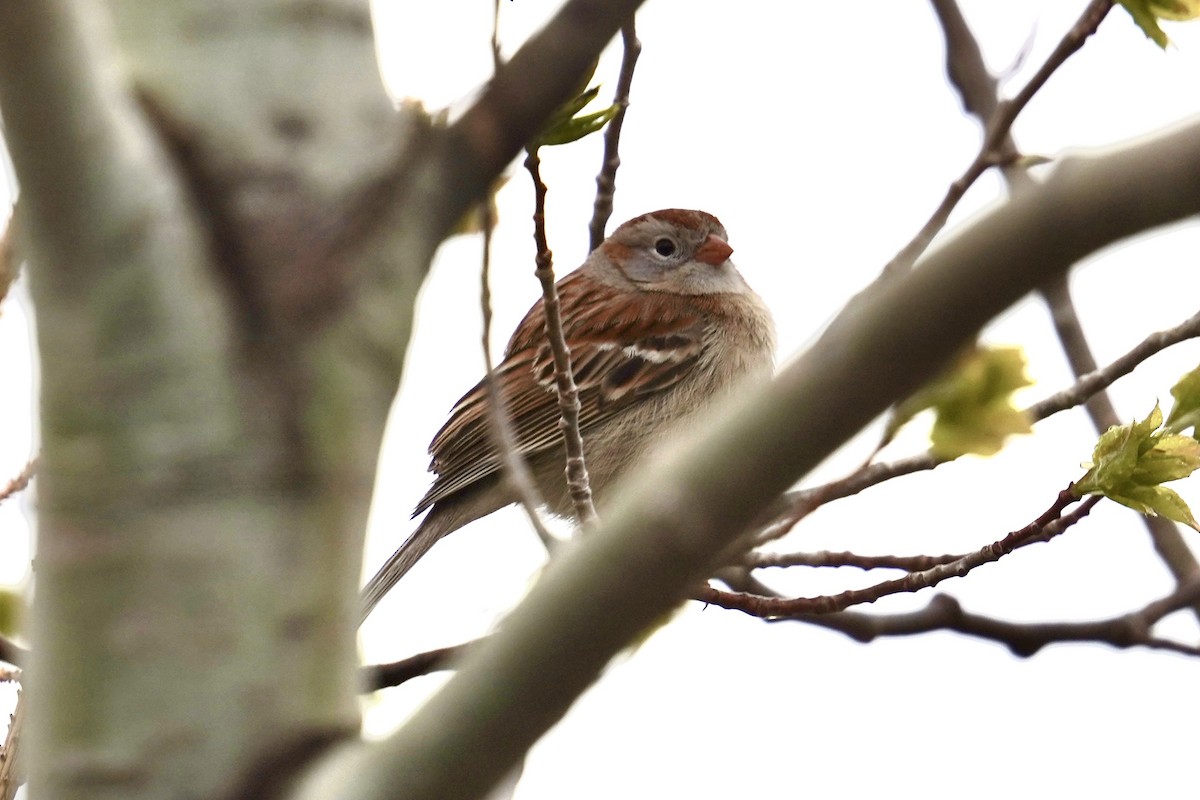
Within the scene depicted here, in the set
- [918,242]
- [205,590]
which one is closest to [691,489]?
[205,590]

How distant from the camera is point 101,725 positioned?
4.41ft

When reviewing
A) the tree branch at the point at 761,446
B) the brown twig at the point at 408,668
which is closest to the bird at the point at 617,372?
the brown twig at the point at 408,668

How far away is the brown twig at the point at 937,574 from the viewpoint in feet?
8.94

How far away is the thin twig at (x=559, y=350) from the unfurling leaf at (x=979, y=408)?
0.59 meters

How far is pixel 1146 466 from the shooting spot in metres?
2.44

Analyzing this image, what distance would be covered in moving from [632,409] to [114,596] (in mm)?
3626

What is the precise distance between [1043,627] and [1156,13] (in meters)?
2.21

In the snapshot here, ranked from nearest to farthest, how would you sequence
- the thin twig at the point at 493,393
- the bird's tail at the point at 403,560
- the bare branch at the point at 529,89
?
1. the bare branch at the point at 529,89
2. the thin twig at the point at 493,393
3. the bird's tail at the point at 403,560

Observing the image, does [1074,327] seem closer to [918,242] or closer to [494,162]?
[918,242]

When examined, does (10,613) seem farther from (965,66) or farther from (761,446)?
(965,66)

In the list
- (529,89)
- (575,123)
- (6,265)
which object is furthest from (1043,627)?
(529,89)

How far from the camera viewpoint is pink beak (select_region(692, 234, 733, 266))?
5812mm

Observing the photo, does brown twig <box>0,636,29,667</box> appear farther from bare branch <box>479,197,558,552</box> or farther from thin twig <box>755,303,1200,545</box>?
thin twig <box>755,303,1200,545</box>

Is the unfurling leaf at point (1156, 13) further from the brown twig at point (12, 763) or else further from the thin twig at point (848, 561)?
the brown twig at point (12, 763)
